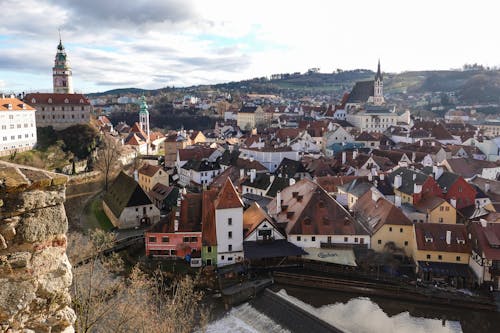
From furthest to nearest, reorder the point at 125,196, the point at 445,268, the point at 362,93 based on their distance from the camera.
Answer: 1. the point at 362,93
2. the point at 125,196
3. the point at 445,268

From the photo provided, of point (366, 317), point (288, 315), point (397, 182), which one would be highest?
point (397, 182)

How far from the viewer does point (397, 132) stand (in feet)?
245

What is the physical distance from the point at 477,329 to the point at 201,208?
17694mm

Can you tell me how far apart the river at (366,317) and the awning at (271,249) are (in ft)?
9.72

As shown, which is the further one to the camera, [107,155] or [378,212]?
[107,155]

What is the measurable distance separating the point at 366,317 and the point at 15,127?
52.4m

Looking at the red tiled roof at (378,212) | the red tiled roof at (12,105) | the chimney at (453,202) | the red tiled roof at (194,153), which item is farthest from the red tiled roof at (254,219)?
the red tiled roof at (12,105)

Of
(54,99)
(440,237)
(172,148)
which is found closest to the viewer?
(440,237)

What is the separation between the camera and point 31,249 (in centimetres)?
509

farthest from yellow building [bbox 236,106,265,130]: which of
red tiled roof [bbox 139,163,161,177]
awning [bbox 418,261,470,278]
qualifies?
awning [bbox 418,261,470,278]

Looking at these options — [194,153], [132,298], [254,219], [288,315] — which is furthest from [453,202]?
[194,153]

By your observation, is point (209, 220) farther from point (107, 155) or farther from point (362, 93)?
point (362, 93)

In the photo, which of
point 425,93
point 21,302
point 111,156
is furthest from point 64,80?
point 425,93

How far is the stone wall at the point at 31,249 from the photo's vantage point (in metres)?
4.88
